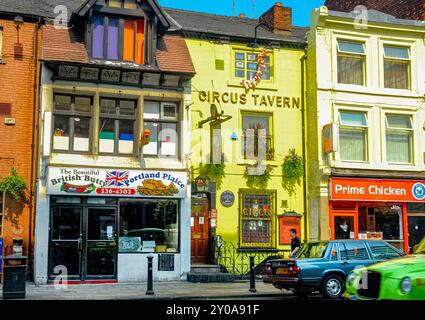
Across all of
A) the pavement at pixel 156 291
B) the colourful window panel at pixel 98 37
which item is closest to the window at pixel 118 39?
the colourful window panel at pixel 98 37

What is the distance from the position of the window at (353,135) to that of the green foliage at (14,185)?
476 inches

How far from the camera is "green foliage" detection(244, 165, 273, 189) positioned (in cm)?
2195

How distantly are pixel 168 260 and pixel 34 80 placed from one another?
7.66 metres

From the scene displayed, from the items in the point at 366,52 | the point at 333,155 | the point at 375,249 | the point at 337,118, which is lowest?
the point at 375,249

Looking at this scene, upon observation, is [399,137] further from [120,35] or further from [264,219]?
[120,35]

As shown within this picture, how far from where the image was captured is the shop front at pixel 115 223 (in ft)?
62.0

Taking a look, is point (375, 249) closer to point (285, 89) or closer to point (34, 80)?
point (285, 89)

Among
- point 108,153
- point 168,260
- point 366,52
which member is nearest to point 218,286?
point 168,260

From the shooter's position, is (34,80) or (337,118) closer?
(34,80)

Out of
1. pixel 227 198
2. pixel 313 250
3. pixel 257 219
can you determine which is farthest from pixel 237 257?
pixel 313 250

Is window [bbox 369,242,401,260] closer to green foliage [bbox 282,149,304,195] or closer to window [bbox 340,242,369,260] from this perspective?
window [bbox 340,242,369,260]

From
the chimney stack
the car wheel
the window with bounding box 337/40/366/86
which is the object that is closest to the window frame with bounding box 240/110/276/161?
the window with bounding box 337/40/366/86

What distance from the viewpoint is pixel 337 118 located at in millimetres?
22922

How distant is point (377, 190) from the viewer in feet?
74.7
